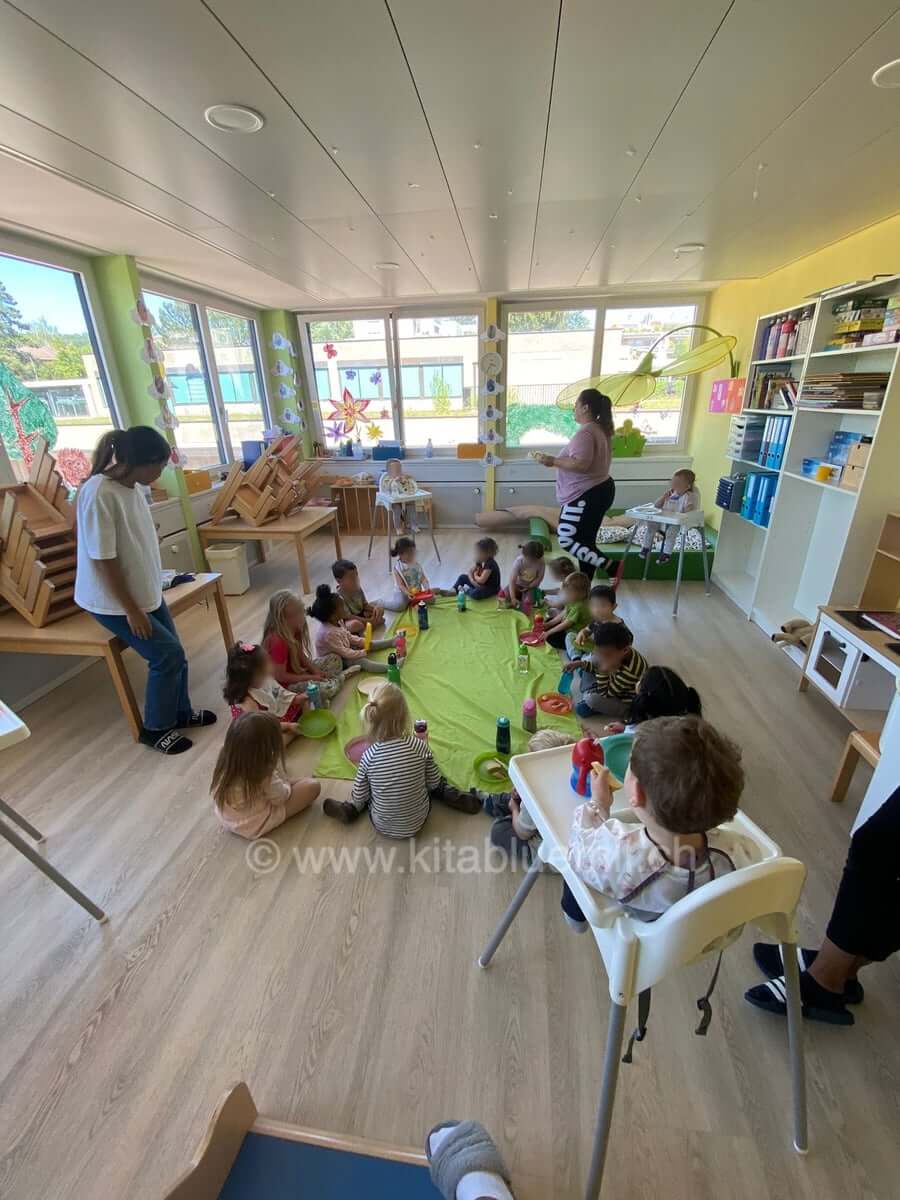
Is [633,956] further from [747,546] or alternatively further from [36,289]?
[36,289]

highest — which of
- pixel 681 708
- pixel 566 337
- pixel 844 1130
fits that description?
pixel 566 337

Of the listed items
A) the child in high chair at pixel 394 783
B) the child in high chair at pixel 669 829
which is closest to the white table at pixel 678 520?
the child in high chair at pixel 394 783

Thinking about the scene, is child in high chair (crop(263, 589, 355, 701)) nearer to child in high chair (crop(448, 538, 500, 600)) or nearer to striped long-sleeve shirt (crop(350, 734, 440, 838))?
striped long-sleeve shirt (crop(350, 734, 440, 838))

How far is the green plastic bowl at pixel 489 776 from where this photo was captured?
83.8 inches

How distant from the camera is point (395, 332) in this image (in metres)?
6.04

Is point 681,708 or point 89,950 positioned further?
point 681,708

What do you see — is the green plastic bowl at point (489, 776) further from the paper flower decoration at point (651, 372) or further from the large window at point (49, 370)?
the large window at point (49, 370)

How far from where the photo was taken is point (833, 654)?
2521mm

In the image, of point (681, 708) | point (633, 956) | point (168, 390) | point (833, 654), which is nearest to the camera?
point (633, 956)

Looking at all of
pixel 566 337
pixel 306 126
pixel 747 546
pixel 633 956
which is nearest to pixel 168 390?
pixel 306 126

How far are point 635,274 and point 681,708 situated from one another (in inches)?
170

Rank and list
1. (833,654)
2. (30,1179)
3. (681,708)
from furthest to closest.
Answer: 1. (833,654)
2. (681,708)
3. (30,1179)

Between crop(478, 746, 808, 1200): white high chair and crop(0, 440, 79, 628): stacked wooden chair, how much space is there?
2691mm

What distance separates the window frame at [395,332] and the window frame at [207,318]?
25.5 inches
